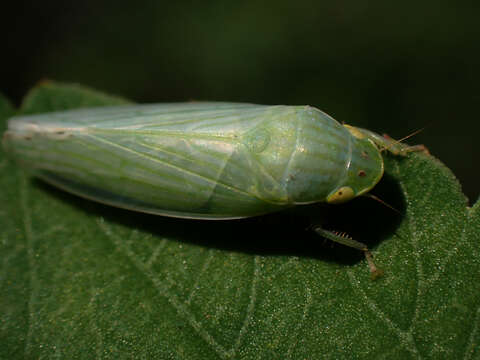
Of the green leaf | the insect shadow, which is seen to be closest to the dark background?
the insect shadow

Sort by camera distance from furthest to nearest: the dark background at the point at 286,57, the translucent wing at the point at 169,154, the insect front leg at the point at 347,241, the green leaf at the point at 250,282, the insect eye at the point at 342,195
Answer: the dark background at the point at 286,57
the translucent wing at the point at 169,154
the insect eye at the point at 342,195
the insect front leg at the point at 347,241
the green leaf at the point at 250,282

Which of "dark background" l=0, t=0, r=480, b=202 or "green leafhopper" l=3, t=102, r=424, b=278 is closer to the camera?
"green leafhopper" l=3, t=102, r=424, b=278

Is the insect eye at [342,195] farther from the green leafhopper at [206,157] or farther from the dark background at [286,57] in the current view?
the dark background at [286,57]

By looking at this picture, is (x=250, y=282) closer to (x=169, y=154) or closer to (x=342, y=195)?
(x=342, y=195)

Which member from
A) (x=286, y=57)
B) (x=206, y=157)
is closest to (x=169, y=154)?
(x=206, y=157)

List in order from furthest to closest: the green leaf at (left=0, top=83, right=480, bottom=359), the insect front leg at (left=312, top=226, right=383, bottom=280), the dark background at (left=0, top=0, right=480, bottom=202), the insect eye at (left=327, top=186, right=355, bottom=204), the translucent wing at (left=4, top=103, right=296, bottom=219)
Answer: the dark background at (left=0, top=0, right=480, bottom=202) < the translucent wing at (left=4, top=103, right=296, bottom=219) < the insect eye at (left=327, top=186, right=355, bottom=204) < the insect front leg at (left=312, top=226, right=383, bottom=280) < the green leaf at (left=0, top=83, right=480, bottom=359)

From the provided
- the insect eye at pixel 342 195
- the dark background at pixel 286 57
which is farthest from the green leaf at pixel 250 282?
the dark background at pixel 286 57

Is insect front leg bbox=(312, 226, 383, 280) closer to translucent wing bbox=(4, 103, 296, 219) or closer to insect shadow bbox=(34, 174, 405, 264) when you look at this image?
insect shadow bbox=(34, 174, 405, 264)
